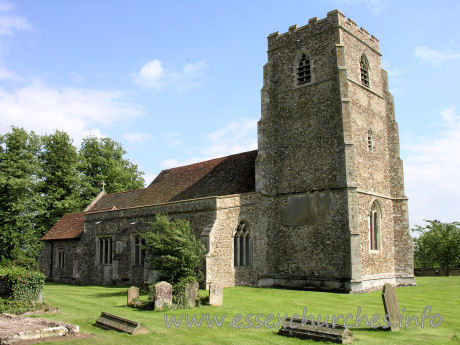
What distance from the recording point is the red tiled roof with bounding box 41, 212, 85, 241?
32.8m

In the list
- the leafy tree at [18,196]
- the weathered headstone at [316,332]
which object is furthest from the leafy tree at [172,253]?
the leafy tree at [18,196]

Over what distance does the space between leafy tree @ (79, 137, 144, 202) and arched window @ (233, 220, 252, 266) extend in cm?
2588

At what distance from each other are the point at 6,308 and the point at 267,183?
46.9 feet

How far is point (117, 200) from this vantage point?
117 feet

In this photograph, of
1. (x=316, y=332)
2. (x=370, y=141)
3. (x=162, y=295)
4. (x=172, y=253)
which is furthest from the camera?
(x=370, y=141)

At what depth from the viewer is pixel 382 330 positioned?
37.1ft

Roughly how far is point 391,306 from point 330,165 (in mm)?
11847

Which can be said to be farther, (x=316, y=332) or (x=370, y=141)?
(x=370, y=141)

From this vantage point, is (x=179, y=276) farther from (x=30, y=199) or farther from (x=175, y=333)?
(x=30, y=199)

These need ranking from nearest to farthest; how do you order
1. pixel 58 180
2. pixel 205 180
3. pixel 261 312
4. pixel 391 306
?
pixel 391 306 → pixel 261 312 → pixel 205 180 → pixel 58 180

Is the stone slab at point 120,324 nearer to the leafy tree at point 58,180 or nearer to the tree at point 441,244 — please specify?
the leafy tree at point 58,180

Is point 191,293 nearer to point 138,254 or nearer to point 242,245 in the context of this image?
point 242,245

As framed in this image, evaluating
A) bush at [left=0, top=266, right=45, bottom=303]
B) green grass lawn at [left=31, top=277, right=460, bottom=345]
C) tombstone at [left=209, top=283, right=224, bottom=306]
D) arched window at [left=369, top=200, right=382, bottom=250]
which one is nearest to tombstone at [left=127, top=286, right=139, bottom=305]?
green grass lawn at [left=31, top=277, right=460, bottom=345]

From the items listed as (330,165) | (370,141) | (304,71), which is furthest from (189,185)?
(370,141)
